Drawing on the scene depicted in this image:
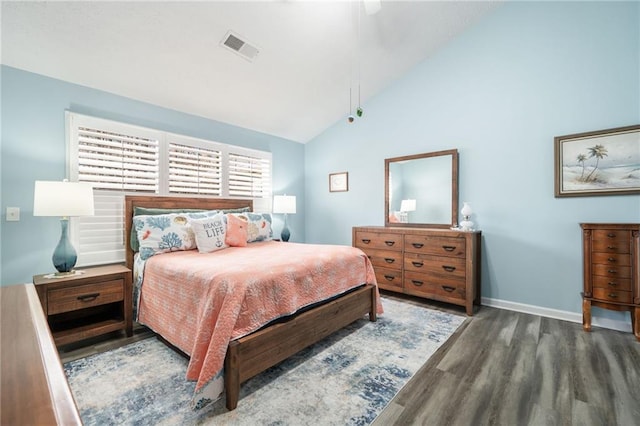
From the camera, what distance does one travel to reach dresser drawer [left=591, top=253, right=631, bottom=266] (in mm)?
2289

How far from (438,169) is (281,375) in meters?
2.87

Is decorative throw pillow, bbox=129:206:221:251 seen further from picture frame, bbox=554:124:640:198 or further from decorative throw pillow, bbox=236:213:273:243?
picture frame, bbox=554:124:640:198

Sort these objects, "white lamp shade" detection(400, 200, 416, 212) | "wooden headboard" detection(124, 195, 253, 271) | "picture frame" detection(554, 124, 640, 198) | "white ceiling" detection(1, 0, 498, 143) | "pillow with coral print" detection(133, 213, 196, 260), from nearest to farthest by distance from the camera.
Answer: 1. "white ceiling" detection(1, 0, 498, 143)
2. "picture frame" detection(554, 124, 640, 198)
3. "pillow with coral print" detection(133, 213, 196, 260)
4. "wooden headboard" detection(124, 195, 253, 271)
5. "white lamp shade" detection(400, 200, 416, 212)

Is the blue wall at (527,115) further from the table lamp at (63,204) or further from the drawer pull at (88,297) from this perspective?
the drawer pull at (88,297)

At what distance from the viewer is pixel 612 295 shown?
2.35 meters

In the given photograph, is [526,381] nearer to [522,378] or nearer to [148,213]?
[522,378]

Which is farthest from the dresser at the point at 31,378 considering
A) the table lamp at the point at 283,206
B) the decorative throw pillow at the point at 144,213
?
the table lamp at the point at 283,206

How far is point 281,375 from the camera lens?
6.05ft

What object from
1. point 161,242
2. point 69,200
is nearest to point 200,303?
point 161,242

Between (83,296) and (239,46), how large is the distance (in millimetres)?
2532

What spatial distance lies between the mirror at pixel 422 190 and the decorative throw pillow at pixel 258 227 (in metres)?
1.64

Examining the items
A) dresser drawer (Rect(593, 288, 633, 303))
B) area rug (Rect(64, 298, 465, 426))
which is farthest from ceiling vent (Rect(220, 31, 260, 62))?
dresser drawer (Rect(593, 288, 633, 303))

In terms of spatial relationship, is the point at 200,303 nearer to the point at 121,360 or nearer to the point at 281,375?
the point at 281,375

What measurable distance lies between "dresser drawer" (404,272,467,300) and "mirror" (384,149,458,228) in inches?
27.9
